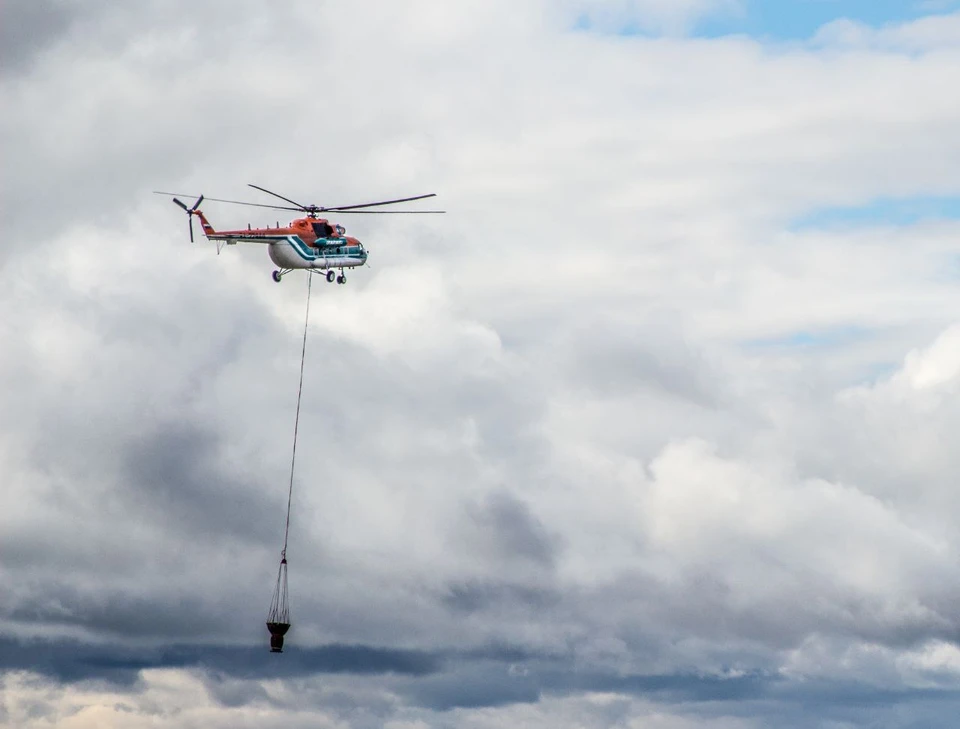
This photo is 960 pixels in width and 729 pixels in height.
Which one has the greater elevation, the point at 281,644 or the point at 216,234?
the point at 216,234

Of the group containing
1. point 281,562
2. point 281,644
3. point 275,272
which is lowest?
point 281,644

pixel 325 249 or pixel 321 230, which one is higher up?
pixel 321 230

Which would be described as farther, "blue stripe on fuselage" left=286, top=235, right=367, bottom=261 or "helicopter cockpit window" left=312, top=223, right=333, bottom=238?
"helicopter cockpit window" left=312, top=223, right=333, bottom=238

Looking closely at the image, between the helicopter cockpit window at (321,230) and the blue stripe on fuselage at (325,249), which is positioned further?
the helicopter cockpit window at (321,230)

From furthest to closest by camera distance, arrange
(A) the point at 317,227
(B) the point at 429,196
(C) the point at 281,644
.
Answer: (A) the point at 317,227
(B) the point at 429,196
(C) the point at 281,644

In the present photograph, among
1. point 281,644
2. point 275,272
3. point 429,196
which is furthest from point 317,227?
point 281,644

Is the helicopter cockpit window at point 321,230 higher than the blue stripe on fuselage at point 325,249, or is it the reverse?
the helicopter cockpit window at point 321,230

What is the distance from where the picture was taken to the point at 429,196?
349 feet

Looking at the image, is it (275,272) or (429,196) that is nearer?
(429,196)

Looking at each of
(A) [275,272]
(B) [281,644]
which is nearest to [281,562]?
(B) [281,644]

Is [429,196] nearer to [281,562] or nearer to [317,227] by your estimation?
[317,227]

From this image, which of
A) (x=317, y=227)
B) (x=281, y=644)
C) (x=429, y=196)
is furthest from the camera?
(x=317, y=227)

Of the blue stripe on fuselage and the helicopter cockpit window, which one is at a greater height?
the helicopter cockpit window

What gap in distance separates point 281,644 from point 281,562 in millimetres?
11015
